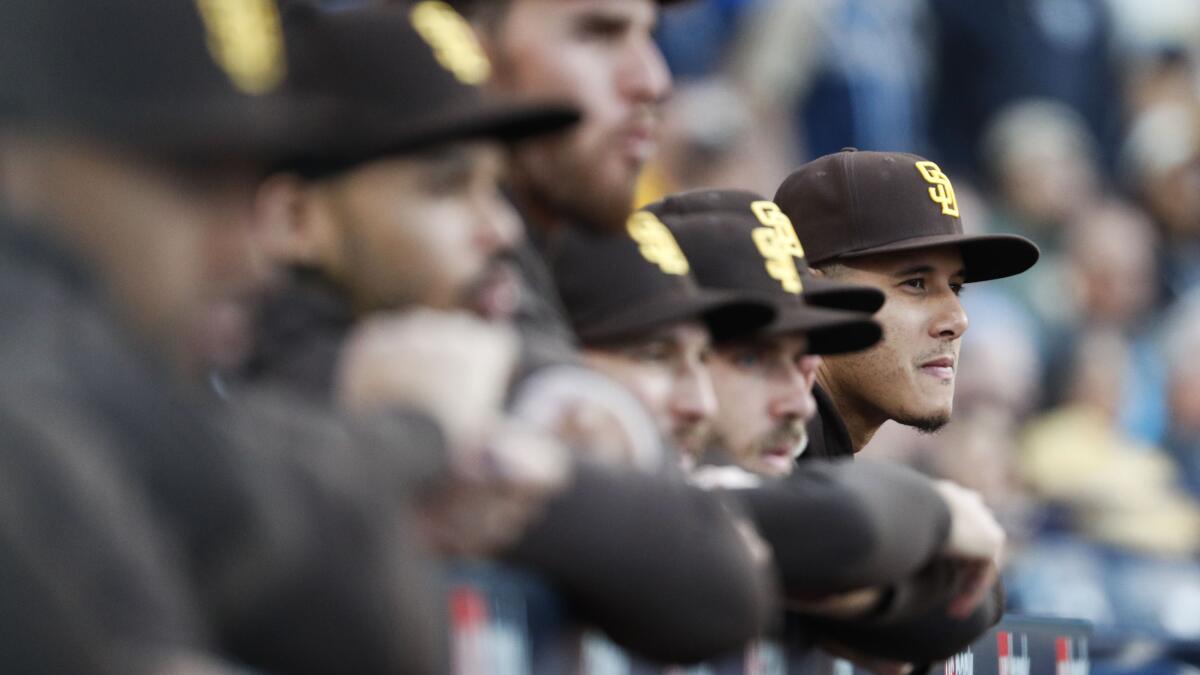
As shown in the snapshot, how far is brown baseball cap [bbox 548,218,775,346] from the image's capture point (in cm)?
399

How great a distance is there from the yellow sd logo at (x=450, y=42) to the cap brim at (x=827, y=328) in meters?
1.24

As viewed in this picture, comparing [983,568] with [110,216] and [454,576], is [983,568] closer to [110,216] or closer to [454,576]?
[454,576]

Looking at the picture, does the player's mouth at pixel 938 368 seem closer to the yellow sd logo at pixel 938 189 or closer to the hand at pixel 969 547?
the yellow sd logo at pixel 938 189

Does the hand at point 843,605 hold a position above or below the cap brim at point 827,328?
below

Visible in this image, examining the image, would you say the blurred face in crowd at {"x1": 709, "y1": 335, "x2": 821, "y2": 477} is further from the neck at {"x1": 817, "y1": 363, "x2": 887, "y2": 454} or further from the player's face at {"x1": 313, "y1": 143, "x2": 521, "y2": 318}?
the player's face at {"x1": 313, "y1": 143, "x2": 521, "y2": 318}

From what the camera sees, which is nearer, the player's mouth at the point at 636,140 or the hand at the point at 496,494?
the hand at the point at 496,494

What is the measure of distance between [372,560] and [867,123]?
818 cm

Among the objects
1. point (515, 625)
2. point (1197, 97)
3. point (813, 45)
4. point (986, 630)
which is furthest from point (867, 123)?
point (515, 625)

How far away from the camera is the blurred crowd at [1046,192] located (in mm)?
9148

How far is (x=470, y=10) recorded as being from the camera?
4.03 m

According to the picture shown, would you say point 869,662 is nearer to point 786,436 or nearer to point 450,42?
point 786,436

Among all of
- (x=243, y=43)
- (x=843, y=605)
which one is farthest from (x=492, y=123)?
(x=843, y=605)

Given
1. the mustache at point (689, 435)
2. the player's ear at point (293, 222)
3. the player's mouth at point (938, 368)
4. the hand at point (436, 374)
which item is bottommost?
the hand at point (436, 374)

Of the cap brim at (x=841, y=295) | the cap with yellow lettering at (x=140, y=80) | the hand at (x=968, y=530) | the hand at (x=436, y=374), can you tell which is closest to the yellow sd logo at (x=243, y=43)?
the cap with yellow lettering at (x=140, y=80)
